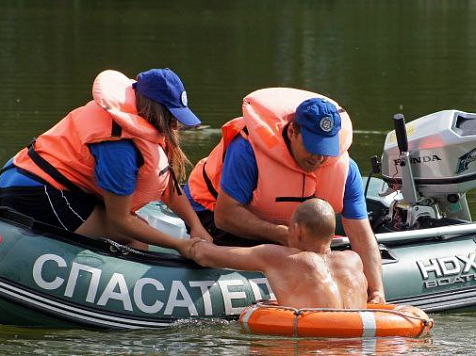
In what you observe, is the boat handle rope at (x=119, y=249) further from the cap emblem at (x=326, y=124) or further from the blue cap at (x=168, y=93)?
the cap emblem at (x=326, y=124)

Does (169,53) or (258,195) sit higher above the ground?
(169,53)

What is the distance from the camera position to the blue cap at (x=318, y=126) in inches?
251

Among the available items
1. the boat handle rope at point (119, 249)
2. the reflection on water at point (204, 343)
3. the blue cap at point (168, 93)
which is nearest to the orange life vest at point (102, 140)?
the blue cap at point (168, 93)

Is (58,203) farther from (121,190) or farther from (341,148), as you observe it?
(341,148)

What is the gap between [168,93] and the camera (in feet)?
21.1

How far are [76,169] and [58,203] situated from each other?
210 millimetres

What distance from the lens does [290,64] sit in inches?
748

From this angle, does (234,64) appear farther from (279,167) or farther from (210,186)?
(279,167)

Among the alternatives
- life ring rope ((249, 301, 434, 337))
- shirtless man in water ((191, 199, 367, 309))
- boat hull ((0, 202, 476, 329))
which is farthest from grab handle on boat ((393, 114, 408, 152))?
life ring rope ((249, 301, 434, 337))

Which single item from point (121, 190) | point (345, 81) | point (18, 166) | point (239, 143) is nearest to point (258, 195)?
point (239, 143)

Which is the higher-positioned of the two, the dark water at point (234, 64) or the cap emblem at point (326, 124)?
the dark water at point (234, 64)

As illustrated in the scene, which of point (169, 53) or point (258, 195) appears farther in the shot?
point (169, 53)

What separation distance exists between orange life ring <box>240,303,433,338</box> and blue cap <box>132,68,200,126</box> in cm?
104

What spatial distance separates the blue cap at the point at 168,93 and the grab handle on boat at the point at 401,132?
1.37m
